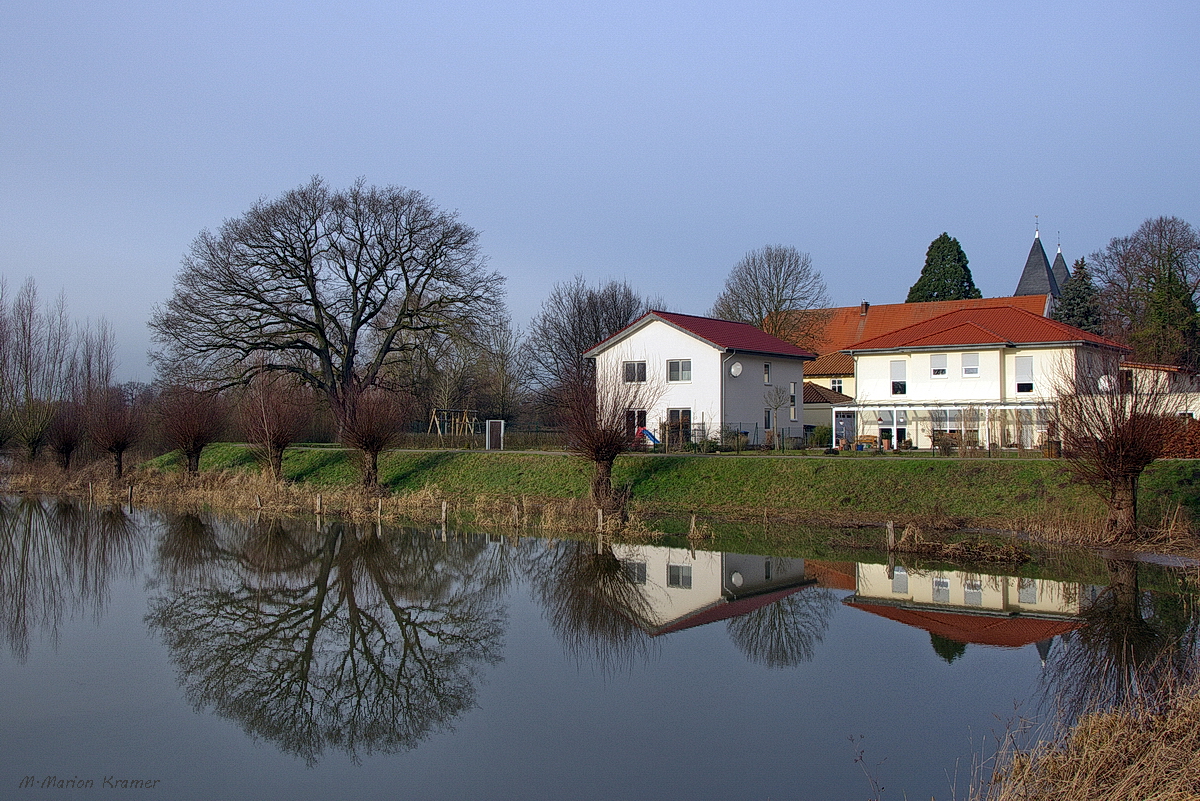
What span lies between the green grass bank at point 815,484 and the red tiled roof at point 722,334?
9002 mm

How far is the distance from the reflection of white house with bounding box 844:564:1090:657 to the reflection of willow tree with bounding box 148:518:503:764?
6.40 m

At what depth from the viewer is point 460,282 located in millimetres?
42750

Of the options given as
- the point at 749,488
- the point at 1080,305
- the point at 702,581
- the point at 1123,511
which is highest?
the point at 1080,305

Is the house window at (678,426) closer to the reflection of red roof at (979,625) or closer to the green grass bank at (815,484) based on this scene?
the green grass bank at (815,484)

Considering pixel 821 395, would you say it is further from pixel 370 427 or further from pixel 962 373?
pixel 370 427

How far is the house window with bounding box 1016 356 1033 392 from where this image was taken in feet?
119

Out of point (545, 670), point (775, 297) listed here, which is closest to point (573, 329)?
point (775, 297)

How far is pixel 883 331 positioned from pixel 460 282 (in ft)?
94.2

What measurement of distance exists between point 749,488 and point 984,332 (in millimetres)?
15528

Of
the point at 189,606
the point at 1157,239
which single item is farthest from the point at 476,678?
the point at 1157,239

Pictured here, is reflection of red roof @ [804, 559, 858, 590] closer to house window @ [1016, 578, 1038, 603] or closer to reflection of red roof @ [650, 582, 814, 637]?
reflection of red roof @ [650, 582, 814, 637]

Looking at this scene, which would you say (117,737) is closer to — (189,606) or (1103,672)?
(189,606)

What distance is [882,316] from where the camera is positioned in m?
59.5

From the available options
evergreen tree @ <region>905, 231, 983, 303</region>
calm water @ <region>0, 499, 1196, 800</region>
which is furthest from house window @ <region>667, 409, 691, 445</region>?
evergreen tree @ <region>905, 231, 983, 303</region>
